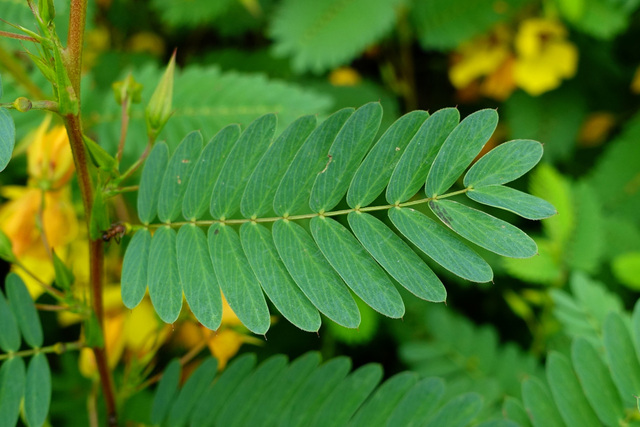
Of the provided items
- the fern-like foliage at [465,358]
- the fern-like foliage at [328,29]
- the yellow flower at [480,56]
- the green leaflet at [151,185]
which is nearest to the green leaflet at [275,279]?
the green leaflet at [151,185]

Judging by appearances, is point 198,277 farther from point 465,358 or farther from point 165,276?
point 465,358

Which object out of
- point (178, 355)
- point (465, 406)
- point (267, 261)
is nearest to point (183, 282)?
point (267, 261)

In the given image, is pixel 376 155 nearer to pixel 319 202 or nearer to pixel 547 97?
pixel 319 202

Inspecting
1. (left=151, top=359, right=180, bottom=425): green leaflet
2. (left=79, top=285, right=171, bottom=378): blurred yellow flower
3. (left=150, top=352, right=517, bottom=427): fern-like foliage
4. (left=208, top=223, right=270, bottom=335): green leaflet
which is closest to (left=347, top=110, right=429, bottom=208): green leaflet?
(left=208, top=223, right=270, bottom=335): green leaflet

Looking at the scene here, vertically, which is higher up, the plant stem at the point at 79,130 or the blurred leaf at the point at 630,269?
the plant stem at the point at 79,130

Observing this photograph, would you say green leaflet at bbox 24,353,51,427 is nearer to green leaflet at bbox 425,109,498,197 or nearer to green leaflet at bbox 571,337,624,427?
green leaflet at bbox 425,109,498,197

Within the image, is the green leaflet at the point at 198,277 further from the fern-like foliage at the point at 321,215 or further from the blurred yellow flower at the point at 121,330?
the blurred yellow flower at the point at 121,330

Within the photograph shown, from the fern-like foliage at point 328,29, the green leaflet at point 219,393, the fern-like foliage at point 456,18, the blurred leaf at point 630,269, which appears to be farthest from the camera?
the fern-like foliage at point 456,18

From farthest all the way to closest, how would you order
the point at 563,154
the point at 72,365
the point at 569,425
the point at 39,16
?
the point at 563,154
the point at 72,365
the point at 569,425
the point at 39,16
